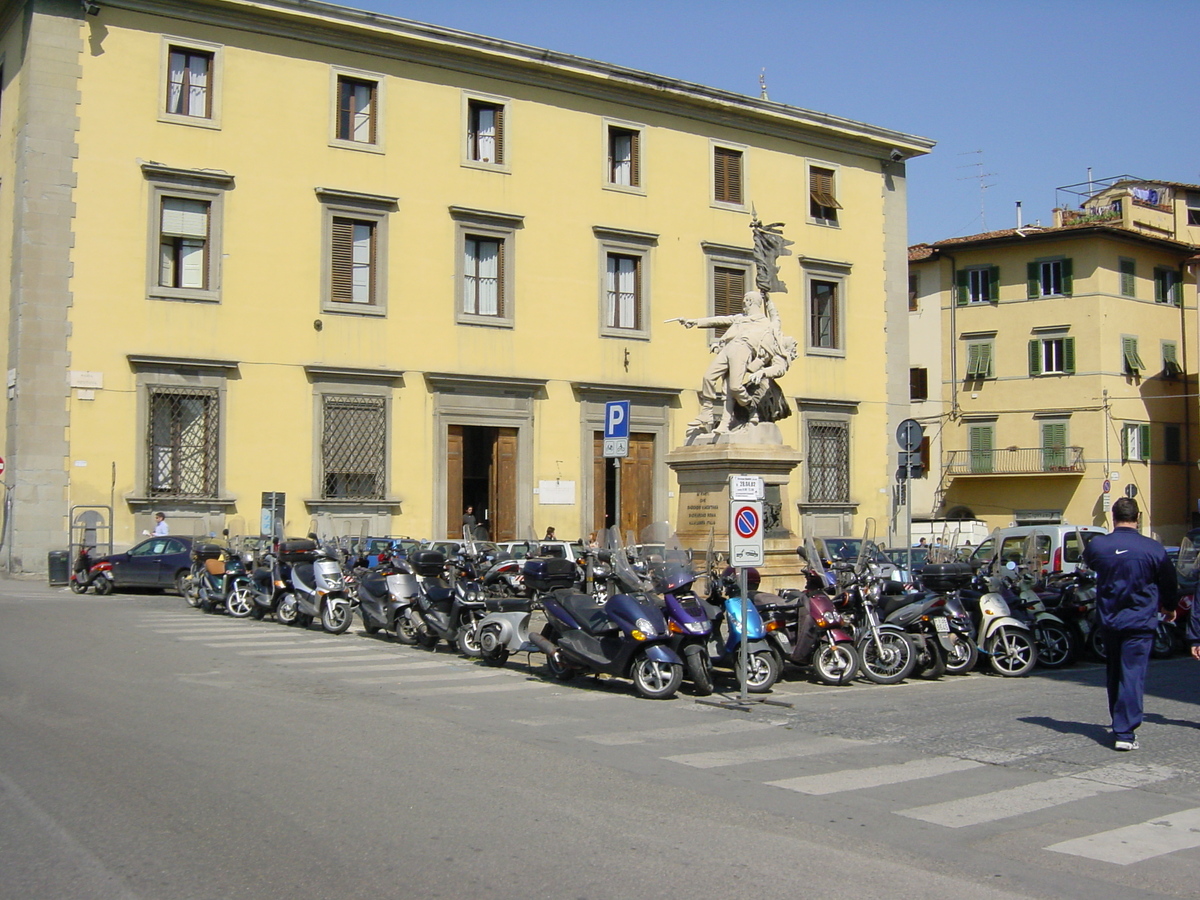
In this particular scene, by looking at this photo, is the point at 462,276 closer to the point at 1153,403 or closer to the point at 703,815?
the point at 703,815

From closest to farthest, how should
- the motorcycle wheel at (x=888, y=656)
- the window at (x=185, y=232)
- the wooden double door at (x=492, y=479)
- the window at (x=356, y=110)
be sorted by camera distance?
the motorcycle wheel at (x=888, y=656), the window at (x=185, y=232), the window at (x=356, y=110), the wooden double door at (x=492, y=479)

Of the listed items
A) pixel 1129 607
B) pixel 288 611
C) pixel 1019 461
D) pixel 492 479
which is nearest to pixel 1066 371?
pixel 1019 461

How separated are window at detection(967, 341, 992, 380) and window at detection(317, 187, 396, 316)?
1042 inches

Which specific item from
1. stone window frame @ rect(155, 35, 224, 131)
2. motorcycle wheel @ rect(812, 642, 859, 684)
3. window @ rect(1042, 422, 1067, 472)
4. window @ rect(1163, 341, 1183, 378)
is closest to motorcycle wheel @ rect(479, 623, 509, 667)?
motorcycle wheel @ rect(812, 642, 859, 684)

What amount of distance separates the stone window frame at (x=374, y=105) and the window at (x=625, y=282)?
247 inches

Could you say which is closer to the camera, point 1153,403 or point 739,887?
point 739,887

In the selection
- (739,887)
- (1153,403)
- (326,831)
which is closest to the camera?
(739,887)

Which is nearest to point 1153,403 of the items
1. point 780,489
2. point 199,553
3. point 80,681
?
point 780,489

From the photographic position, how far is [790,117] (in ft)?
120

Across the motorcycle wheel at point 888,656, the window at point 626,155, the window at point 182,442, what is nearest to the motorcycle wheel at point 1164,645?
the motorcycle wheel at point 888,656

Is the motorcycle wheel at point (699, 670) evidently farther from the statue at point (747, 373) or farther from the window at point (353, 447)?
the window at point (353, 447)

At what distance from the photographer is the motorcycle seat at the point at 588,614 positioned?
478 inches

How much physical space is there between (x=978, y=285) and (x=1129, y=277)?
5.31 meters

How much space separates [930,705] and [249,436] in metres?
20.2
